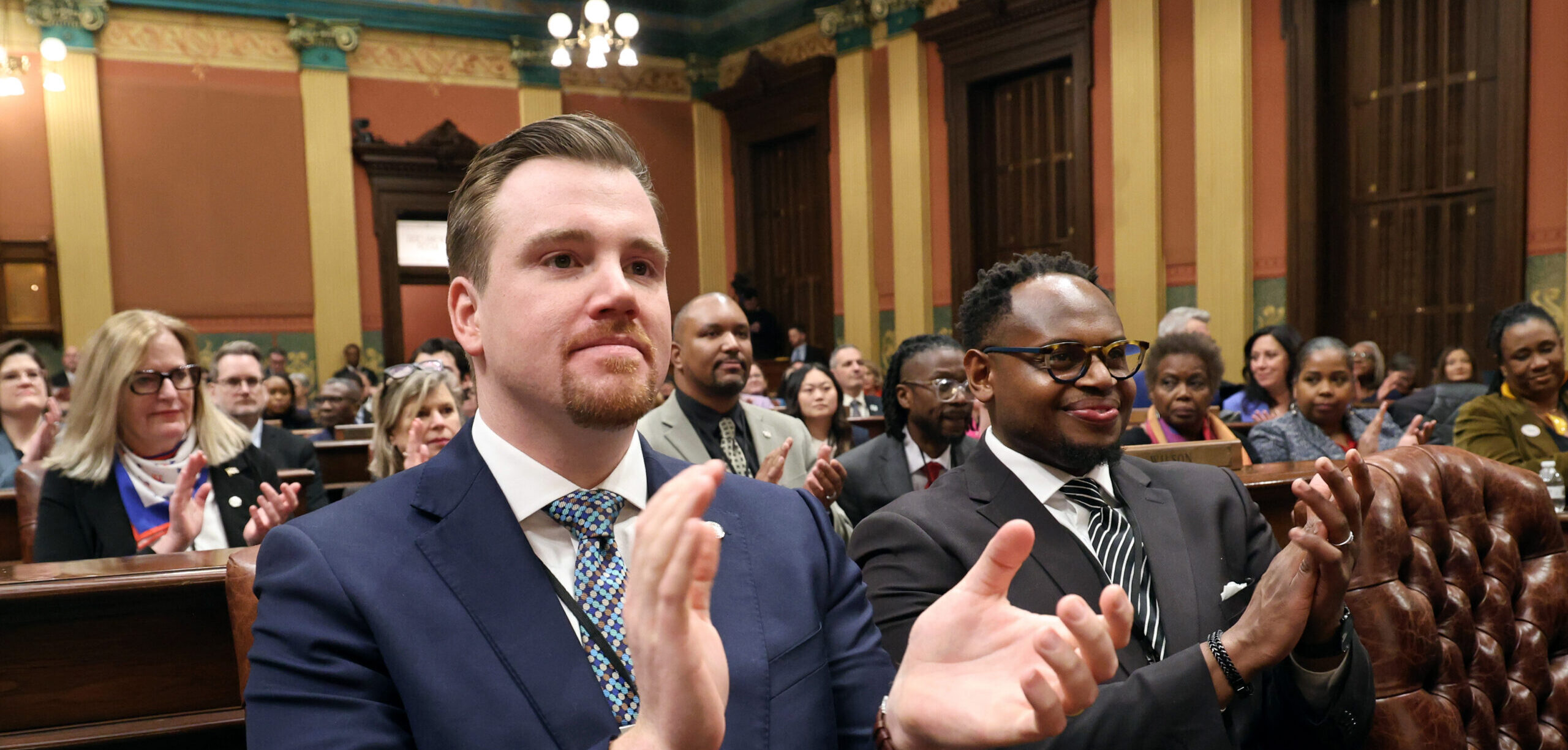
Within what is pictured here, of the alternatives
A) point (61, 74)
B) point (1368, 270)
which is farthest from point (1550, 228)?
point (61, 74)

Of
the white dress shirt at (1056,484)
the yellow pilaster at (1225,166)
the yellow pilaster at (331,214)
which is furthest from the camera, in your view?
A: the yellow pilaster at (331,214)

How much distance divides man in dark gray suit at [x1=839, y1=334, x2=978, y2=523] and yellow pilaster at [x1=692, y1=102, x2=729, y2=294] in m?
10.1

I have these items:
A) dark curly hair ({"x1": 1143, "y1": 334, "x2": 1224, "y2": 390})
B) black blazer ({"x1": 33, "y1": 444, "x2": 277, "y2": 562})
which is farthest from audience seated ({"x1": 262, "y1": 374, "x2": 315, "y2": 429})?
dark curly hair ({"x1": 1143, "y1": 334, "x2": 1224, "y2": 390})

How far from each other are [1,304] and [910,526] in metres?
12.1

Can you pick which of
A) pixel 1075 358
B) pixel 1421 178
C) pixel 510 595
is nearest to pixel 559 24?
pixel 1421 178

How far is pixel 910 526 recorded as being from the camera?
179cm

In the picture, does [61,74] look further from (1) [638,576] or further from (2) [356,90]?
(1) [638,576]

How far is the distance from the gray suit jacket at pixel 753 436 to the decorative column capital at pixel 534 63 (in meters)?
9.81

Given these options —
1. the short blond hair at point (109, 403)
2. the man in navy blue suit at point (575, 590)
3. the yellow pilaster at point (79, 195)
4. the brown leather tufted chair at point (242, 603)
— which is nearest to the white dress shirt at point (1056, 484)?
the man in navy blue suit at point (575, 590)

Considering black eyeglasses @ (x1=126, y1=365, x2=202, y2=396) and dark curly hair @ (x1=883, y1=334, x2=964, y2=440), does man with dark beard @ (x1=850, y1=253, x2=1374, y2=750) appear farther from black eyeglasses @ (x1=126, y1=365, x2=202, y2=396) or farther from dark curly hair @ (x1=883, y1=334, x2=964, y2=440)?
black eyeglasses @ (x1=126, y1=365, x2=202, y2=396)

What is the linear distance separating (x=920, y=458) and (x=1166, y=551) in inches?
77.2

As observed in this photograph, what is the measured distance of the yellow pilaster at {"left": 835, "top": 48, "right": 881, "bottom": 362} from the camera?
11.6 metres

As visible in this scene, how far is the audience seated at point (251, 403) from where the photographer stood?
14.0ft

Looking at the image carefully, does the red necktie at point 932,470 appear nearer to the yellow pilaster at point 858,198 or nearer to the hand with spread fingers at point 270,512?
the hand with spread fingers at point 270,512
